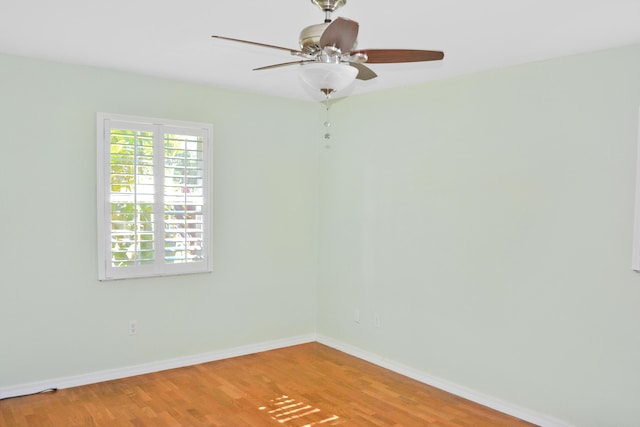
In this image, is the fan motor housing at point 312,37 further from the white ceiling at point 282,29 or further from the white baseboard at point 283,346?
the white baseboard at point 283,346

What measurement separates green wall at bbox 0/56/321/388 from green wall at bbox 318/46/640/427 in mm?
589

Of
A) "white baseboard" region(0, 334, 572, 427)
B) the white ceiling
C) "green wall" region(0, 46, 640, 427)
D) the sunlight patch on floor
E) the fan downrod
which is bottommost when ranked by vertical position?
the sunlight patch on floor

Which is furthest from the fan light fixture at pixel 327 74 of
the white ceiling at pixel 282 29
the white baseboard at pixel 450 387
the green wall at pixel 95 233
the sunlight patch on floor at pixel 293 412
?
the white baseboard at pixel 450 387

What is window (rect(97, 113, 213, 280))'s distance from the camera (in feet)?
12.9

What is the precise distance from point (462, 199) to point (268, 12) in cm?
203

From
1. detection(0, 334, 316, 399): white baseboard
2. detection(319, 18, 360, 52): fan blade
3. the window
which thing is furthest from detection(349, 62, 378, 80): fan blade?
detection(0, 334, 316, 399): white baseboard

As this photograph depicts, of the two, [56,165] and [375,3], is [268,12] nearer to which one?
[375,3]

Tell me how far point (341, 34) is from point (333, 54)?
14 cm

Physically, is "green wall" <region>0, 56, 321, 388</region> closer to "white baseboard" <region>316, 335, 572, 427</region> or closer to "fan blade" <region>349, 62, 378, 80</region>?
"white baseboard" <region>316, 335, 572, 427</region>

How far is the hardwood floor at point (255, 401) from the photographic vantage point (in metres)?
3.37

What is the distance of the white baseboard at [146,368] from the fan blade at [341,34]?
125 inches

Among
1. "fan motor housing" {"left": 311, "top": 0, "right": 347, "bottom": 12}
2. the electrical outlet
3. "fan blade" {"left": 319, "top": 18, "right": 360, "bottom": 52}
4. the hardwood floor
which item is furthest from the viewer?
the electrical outlet

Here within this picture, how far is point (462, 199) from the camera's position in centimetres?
388

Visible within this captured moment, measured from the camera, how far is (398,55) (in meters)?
2.27
